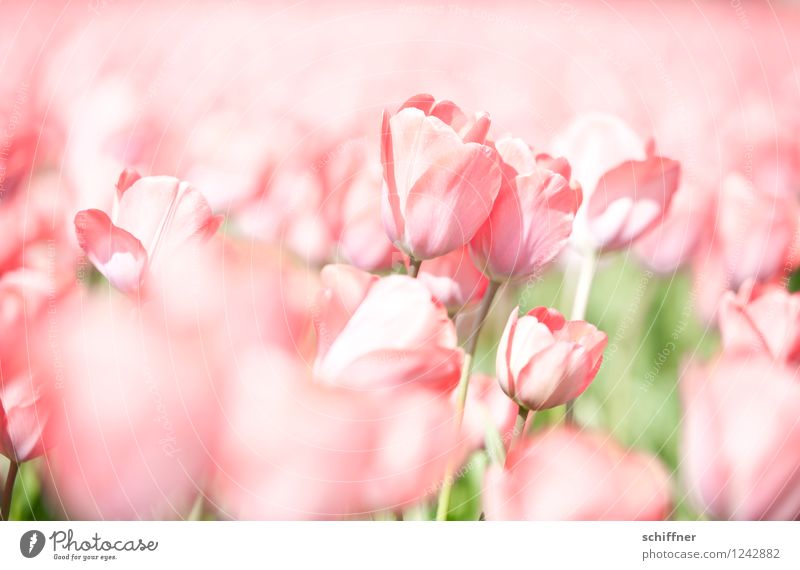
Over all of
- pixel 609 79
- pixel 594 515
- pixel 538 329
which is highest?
pixel 609 79

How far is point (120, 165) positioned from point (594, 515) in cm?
36

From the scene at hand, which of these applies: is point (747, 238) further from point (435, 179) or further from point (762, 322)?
point (435, 179)

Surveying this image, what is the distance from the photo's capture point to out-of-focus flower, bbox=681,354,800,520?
0.51 m

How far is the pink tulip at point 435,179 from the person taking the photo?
433mm

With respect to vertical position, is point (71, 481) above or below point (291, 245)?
below

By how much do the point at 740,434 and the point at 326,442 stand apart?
26cm

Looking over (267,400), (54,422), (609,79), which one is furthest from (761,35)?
(54,422)

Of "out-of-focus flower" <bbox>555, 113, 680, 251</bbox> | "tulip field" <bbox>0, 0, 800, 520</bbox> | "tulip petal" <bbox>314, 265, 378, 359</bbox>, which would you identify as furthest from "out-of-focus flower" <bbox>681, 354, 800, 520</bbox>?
"tulip petal" <bbox>314, 265, 378, 359</bbox>

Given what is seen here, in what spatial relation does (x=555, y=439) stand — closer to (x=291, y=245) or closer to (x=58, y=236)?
(x=291, y=245)

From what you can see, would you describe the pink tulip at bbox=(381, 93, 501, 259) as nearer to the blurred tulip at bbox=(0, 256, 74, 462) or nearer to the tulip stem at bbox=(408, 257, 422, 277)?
the tulip stem at bbox=(408, 257, 422, 277)

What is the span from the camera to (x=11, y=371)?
0.48 metres

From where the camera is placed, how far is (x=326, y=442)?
0.48 m

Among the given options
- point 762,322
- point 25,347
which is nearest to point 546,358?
point 762,322
